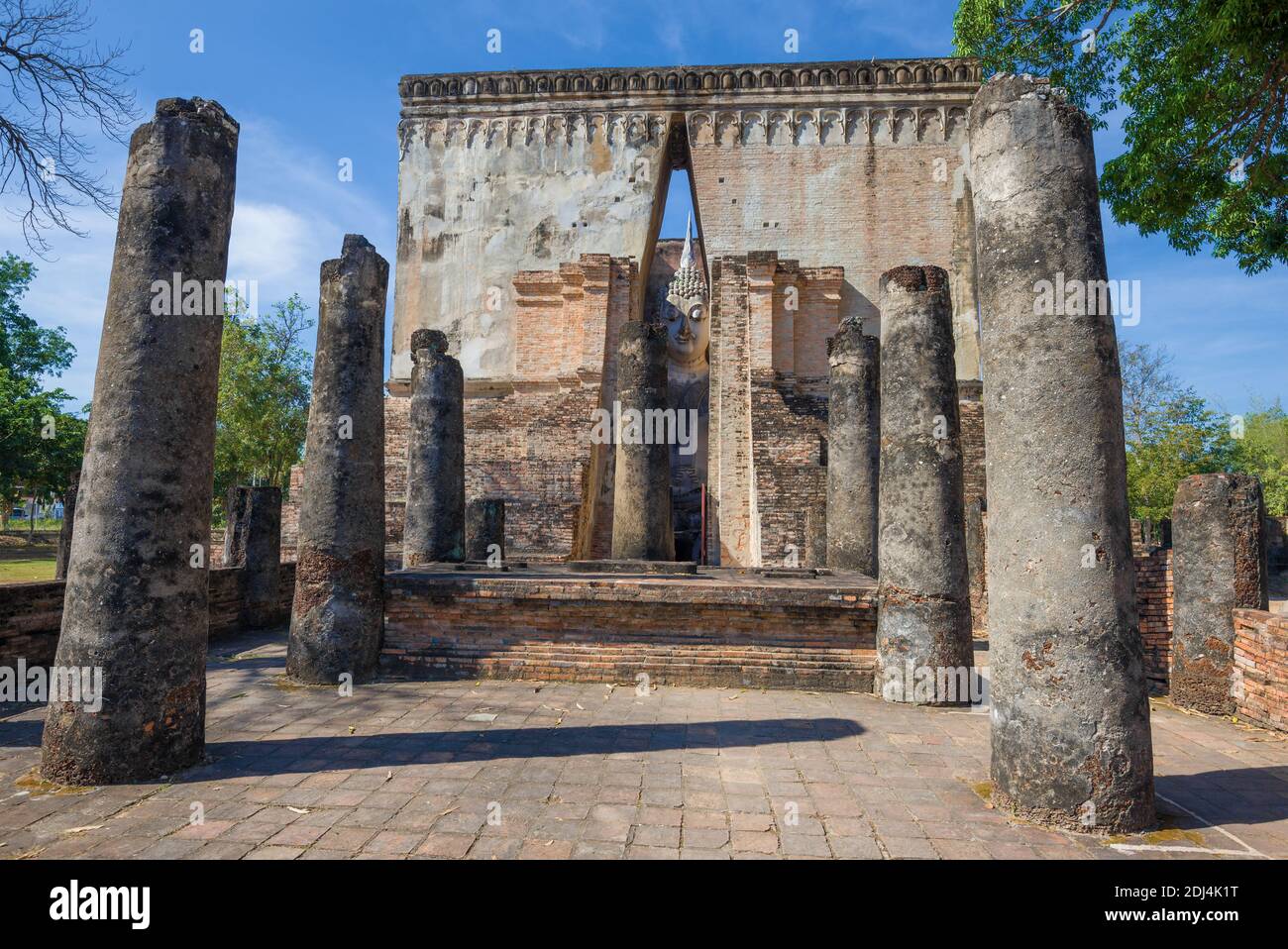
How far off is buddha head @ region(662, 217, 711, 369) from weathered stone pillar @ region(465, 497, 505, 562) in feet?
41.9

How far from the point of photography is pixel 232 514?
38.8ft

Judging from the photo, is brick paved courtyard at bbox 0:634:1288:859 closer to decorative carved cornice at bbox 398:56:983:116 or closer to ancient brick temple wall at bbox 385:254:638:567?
ancient brick temple wall at bbox 385:254:638:567

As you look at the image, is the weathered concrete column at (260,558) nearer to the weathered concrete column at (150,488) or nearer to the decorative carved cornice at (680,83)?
the weathered concrete column at (150,488)

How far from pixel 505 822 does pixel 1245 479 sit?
6826 mm

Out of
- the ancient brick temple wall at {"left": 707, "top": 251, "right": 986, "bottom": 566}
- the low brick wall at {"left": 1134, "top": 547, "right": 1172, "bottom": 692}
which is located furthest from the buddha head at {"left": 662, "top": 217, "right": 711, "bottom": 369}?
the low brick wall at {"left": 1134, "top": 547, "right": 1172, "bottom": 692}

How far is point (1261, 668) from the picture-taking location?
248 inches

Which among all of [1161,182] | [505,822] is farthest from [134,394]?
[1161,182]

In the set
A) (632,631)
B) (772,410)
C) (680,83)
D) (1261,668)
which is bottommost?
(1261,668)

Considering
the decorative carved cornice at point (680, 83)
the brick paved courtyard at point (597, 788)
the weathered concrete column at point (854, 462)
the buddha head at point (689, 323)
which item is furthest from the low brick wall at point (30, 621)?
the buddha head at point (689, 323)

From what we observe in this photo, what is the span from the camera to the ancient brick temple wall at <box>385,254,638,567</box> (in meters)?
14.5

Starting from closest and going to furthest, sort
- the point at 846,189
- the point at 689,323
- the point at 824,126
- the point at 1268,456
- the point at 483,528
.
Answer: the point at 483,528, the point at 846,189, the point at 824,126, the point at 689,323, the point at 1268,456

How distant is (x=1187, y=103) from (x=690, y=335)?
15109mm

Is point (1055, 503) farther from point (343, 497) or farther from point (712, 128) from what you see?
point (712, 128)

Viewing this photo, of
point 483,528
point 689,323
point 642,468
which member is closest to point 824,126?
point 689,323
